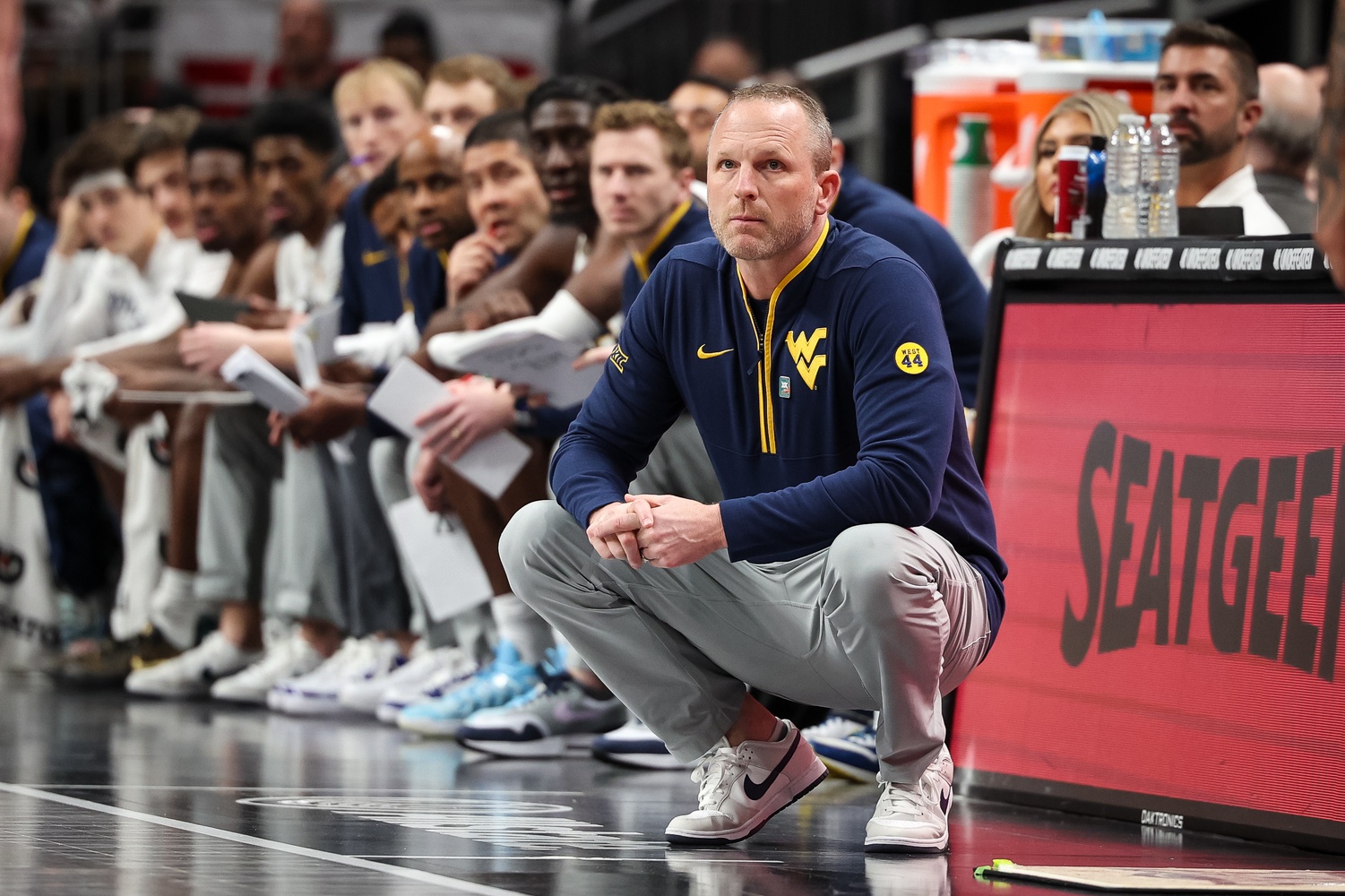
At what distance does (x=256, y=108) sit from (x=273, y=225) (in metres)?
0.56

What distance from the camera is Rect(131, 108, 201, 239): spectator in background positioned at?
8.00 meters

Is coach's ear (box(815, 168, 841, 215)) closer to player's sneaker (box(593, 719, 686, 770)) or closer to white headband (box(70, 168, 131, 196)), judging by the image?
player's sneaker (box(593, 719, 686, 770))

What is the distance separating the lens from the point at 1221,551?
389cm

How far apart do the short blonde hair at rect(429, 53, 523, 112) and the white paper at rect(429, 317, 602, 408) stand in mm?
1543

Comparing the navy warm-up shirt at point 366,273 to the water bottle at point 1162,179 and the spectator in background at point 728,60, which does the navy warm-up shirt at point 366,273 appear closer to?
the water bottle at point 1162,179

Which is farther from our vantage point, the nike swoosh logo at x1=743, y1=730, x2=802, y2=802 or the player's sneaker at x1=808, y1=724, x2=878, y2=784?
the player's sneaker at x1=808, y1=724, x2=878, y2=784

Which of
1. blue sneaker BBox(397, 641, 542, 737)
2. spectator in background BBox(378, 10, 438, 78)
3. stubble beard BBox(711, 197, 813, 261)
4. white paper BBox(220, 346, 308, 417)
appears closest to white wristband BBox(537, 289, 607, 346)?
blue sneaker BBox(397, 641, 542, 737)

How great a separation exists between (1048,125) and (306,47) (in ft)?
22.8

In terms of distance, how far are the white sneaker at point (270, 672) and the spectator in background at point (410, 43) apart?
15.4 ft

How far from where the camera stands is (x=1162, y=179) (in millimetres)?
4668

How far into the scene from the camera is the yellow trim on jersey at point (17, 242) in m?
8.57

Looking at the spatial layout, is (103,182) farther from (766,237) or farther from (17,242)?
(766,237)

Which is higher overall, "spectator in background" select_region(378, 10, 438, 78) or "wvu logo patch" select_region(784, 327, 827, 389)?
"spectator in background" select_region(378, 10, 438, 78)

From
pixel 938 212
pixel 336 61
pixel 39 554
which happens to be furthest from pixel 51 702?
pixel 336 61
